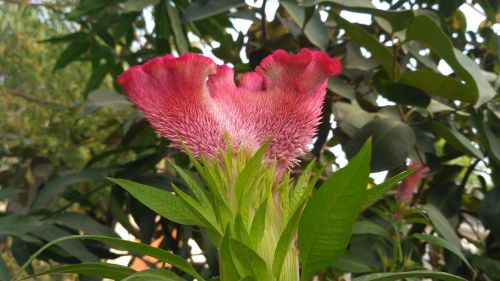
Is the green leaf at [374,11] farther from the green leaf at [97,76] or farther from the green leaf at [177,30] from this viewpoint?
the green leaf at [97,76]

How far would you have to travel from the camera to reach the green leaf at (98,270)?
0.43m

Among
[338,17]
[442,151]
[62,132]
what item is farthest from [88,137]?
[338,17]

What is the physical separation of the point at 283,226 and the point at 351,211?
0.07 metres

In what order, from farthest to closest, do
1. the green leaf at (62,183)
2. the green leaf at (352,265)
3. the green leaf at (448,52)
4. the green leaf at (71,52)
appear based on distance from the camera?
the green leaf at (71,52)
the green leaf at (62,183)
the green leaf at (352,265)
the green leaf at (448,52)

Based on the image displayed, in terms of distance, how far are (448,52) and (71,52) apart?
0.93 meters

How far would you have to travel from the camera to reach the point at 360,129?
0.90 m

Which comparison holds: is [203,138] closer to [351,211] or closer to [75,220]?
[351,211]

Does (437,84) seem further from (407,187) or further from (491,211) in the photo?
(491,211)

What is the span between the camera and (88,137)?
62.1 inches

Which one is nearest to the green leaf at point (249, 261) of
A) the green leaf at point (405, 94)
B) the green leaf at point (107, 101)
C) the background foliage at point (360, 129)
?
the background foliage at point (360, 129)

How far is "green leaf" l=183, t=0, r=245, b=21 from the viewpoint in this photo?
2.94 ft

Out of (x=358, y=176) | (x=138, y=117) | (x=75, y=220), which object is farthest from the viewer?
(x=138, y=117)

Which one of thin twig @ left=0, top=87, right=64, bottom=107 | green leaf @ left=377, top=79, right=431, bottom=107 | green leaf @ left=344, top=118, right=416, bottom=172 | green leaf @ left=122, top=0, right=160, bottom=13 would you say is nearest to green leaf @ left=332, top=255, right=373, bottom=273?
green leaf @ left=344, top=118, right=416, bottom=172

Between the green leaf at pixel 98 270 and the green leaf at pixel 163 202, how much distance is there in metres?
0.05
